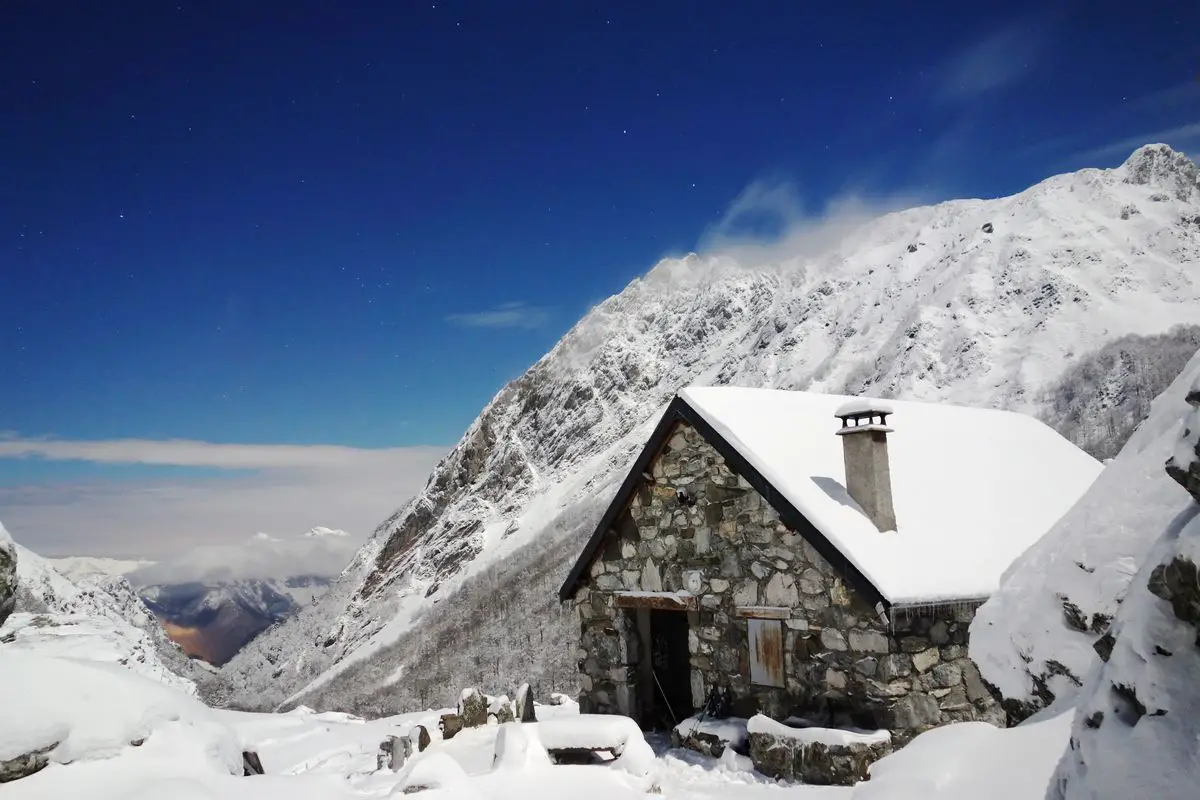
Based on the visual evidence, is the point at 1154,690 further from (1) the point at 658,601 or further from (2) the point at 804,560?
(1) the point at 658,601

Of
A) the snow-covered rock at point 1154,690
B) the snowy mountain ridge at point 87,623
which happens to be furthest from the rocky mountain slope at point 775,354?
the snow-covered rock at point 1154,690

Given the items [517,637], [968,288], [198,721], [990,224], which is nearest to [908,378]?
[968,288]

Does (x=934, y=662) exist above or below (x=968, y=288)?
below

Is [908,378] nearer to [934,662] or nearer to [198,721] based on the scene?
[934,662]

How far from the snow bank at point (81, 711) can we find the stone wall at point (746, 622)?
614 cm

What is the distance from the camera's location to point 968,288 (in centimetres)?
7169

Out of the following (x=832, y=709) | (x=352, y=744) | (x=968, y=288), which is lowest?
(x=352, y=744)

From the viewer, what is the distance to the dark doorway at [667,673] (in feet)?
38.7

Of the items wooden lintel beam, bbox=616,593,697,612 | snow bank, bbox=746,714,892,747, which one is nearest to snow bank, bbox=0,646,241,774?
snow bank, bbox=746,714,892,747

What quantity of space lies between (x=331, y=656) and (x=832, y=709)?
87256 millimetres

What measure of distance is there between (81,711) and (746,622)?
23.3 ft

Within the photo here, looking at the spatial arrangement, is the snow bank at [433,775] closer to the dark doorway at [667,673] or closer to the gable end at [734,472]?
the gable end at [734,472]

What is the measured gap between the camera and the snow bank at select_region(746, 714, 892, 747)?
26.3 ft

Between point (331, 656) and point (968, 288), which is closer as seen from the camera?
point (968, 288)
